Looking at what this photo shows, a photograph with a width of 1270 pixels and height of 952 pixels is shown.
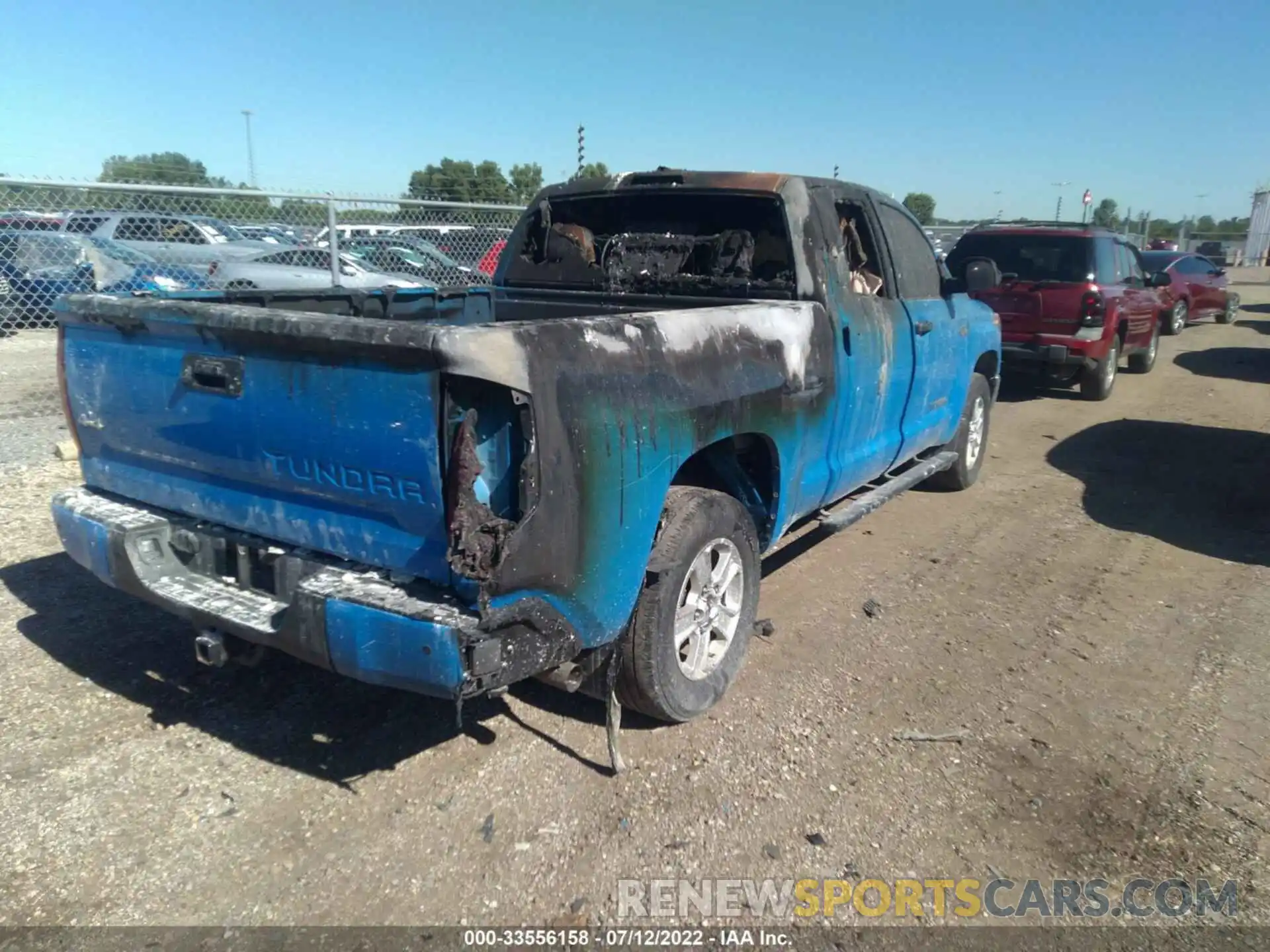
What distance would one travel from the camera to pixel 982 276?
211 inches

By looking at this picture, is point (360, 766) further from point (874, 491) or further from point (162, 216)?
point (162, 216)

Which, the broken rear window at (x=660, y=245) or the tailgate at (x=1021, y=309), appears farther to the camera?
the tailgate at (x=1021, y=309)


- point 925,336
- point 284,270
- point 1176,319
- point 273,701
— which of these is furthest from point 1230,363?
point 273,701

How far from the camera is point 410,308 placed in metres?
4.78

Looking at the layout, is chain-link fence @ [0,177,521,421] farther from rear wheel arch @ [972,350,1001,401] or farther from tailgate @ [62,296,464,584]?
rear wheel arch @ [972,350,1001,401]

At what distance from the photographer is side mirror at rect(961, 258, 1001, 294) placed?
17.5 ft

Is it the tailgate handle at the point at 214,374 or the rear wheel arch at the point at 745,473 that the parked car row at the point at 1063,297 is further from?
the tailgate handle at the point at 214,374

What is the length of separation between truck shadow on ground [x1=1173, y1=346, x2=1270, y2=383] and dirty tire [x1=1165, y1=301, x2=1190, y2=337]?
1.28 meters

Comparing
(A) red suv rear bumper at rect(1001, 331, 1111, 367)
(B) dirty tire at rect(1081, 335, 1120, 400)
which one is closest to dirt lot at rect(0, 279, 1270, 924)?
(A) red suv rear bumper at rect(1001, 331, 1111, 367)

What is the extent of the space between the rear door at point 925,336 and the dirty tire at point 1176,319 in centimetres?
1248

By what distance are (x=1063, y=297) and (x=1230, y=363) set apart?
5.34 meters

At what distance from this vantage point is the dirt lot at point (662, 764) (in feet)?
8.71

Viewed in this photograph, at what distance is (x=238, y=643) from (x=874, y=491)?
3.31 m

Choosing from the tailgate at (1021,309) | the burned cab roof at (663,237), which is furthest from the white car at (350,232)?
the tailgate at (1021,309)
